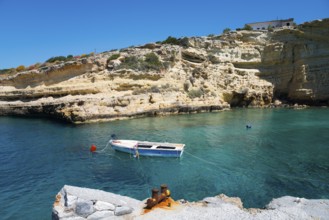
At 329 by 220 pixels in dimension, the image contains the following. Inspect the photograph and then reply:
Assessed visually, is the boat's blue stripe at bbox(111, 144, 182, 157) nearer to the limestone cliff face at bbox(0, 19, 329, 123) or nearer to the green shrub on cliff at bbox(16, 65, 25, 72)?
the limestone cliff face at bbox(0, 19, 329, 123)

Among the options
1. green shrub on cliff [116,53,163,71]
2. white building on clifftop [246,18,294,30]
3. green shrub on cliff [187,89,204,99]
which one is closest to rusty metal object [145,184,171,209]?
green shrub on cliff [187,89,204,99]

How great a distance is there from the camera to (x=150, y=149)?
68.8ft

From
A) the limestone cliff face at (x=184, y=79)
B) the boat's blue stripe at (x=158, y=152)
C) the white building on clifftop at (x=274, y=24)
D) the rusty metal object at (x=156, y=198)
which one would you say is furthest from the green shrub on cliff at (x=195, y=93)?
the rusty metal object at (x=156, y=198)

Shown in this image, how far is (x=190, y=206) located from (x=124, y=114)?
27698 mm

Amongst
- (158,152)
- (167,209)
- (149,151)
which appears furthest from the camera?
(149,151)

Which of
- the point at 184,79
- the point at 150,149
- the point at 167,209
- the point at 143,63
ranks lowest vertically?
the point at 167,209

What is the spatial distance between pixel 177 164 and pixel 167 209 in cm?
931

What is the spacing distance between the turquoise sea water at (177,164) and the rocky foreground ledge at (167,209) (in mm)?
2799

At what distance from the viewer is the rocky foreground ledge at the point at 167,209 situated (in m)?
9.35

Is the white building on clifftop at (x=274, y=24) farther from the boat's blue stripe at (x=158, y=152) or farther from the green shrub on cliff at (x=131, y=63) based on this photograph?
the boat's blue stripe at (x=158, y=152)

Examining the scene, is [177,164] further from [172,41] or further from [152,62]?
[172,41]

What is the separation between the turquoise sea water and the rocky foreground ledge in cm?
280

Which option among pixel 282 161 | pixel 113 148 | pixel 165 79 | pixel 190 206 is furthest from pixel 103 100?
pixel 190 206

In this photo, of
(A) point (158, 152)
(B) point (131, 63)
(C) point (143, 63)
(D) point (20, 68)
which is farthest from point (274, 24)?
(D) point (20, 68)
